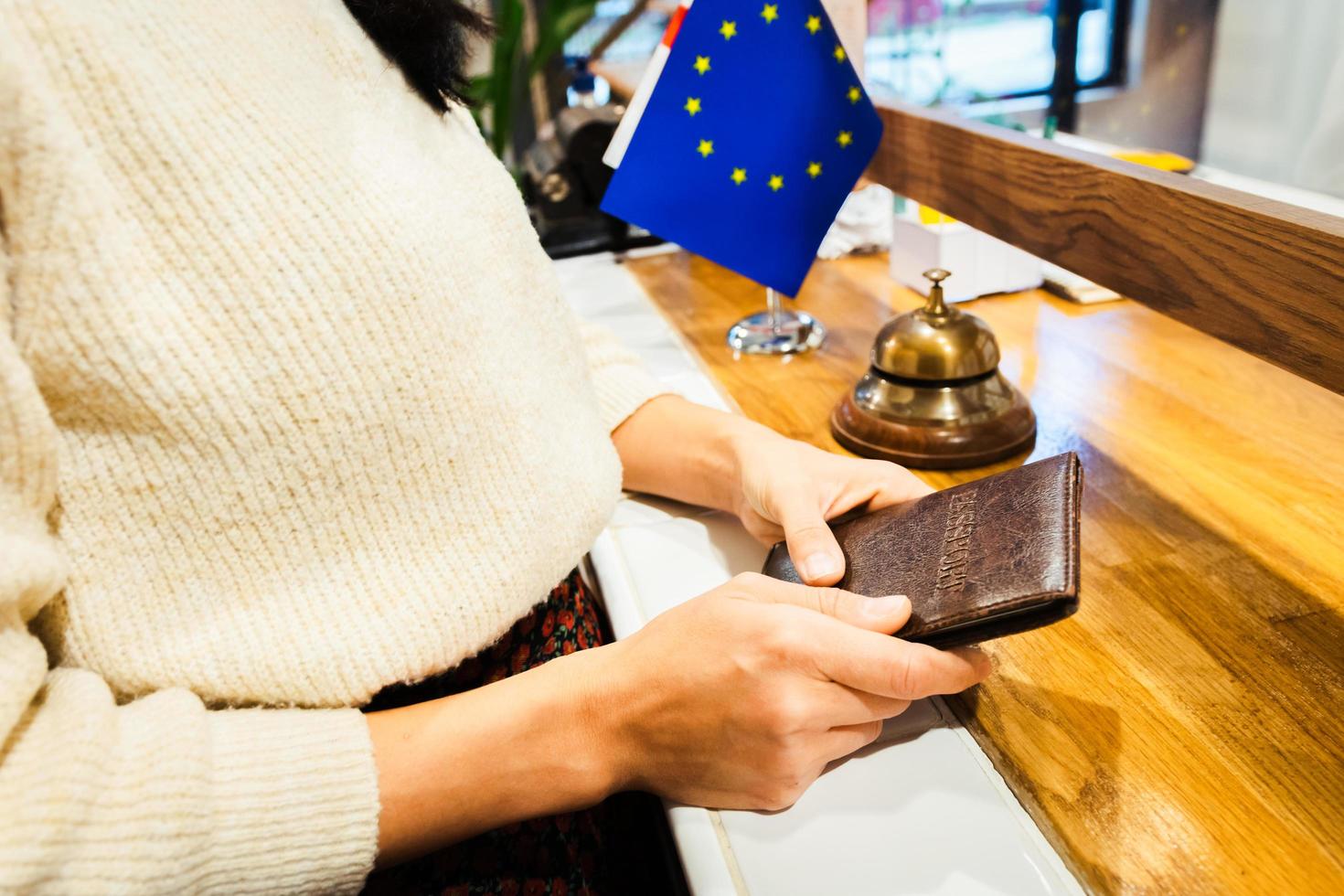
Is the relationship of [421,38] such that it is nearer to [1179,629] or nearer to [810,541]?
[810,541]

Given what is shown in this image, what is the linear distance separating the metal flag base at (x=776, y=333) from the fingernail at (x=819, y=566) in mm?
765

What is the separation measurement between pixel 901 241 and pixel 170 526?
1352 millimetres

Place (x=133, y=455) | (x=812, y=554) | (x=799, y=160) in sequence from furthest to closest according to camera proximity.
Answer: (x=799, y=160) < (x=812, y=554) < (x=133, y=455)

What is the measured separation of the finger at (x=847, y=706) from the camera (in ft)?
2.17

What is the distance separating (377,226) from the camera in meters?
0.68

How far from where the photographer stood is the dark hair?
815mm

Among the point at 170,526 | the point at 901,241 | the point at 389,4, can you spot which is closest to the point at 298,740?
the point at 170,526

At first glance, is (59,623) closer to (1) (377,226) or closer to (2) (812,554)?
(1) (377,226)

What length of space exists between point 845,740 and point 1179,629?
33 cm

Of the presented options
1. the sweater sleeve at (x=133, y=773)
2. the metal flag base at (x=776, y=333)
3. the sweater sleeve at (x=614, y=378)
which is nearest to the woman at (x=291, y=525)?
the sweater sleeve at (x=133, y=773)

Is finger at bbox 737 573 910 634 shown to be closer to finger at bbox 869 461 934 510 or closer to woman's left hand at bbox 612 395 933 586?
woman's left hand at bbox 612 395 933 586

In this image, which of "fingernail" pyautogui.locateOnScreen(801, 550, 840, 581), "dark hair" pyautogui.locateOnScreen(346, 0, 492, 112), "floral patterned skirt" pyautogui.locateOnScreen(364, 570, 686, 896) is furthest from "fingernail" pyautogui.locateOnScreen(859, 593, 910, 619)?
"dark hair" pyautogui.locateOnScreen(346, 0, 492, 112)

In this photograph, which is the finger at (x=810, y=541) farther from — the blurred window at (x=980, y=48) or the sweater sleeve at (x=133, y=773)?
the blurred window at (x=980, y=48)

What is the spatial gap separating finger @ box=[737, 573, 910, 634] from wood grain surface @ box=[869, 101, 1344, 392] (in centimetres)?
40
